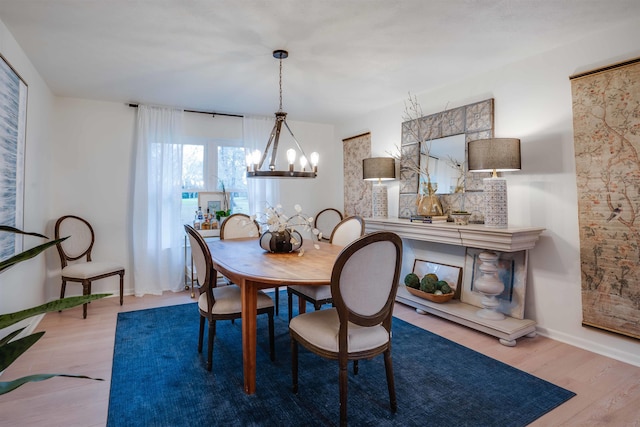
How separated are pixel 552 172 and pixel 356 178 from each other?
259cm

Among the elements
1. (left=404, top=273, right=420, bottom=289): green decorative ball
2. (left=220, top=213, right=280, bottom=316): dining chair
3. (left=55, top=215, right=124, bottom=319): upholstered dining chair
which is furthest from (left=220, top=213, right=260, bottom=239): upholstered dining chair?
(left=404, top=273, right=420, bottom=289): green decorative ball

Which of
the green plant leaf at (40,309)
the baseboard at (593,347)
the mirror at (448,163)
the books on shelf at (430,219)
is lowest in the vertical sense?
the baseboard at (593,347)

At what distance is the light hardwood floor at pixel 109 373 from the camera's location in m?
1.89

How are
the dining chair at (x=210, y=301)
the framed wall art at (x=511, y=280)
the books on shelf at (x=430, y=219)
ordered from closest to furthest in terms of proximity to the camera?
1. the dining chair at (x=210, y=301)
2. the framed wall art at (x=511, y=280)
3. the books on shelf at (x=430, y=219)

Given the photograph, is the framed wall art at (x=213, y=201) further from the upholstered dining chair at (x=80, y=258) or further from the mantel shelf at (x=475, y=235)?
the mantel shelf at (x=475, y=235)

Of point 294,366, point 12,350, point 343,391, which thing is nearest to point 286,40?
point 294,366

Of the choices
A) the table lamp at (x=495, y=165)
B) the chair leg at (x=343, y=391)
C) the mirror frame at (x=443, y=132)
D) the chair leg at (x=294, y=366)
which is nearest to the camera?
the chair leg at (x=343, y=391)

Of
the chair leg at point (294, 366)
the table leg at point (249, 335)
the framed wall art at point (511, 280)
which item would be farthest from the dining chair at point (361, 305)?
the framed wall art at point (511, 280)

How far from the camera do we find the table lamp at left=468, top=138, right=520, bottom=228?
9.27 ft

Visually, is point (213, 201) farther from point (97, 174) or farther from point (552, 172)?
point (552, 172)

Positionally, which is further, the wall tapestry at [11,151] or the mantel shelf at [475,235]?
the mantel shelf at [475,235]

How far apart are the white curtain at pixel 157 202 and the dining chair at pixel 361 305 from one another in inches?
119

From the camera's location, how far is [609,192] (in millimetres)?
2512

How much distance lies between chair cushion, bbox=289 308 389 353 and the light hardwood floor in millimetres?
488
